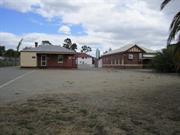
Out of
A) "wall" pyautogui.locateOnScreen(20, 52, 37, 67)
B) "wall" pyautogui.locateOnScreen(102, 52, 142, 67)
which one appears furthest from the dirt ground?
"wall" pyautogui.locateOnScreen(102, 52, 142, 67)

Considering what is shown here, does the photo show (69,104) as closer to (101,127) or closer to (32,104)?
(32,104)

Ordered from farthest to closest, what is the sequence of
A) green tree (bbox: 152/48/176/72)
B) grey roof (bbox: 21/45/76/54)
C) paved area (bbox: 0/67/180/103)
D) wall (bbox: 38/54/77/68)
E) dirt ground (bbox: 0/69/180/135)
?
wall (bbox: 38/54/77/68)
grey roof (bbox: 21/45/76/54)
green tree (bbox: 152/48/176/72)
paved area (bbox: 0/67/180/103)
dirt ground (bbox: 0/69/180/135)

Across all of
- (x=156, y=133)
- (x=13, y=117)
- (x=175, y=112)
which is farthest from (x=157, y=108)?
(x=13, y=117)

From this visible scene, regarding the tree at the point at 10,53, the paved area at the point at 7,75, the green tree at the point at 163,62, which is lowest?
the paved area at the point at 7,75

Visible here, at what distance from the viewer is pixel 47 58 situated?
54906 millimetres

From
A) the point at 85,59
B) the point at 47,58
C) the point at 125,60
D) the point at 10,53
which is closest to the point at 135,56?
the point at 125,60

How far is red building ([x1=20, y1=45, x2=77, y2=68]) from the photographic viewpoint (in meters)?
53.9

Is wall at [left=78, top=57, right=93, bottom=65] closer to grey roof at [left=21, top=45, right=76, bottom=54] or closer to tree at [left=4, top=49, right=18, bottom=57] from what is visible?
tree at [left=4, top=49, right=18, bottom=57]

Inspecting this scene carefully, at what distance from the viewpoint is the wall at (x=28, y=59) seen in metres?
53.8

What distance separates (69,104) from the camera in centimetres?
1108

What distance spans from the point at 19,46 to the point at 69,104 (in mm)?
89483

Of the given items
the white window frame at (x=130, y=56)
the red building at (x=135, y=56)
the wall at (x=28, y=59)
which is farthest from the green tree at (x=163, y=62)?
the wall at (x=28, y=59)

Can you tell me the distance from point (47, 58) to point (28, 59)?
314 cm

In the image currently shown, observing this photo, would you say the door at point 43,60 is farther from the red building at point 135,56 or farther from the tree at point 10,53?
the tree at point 10,53
